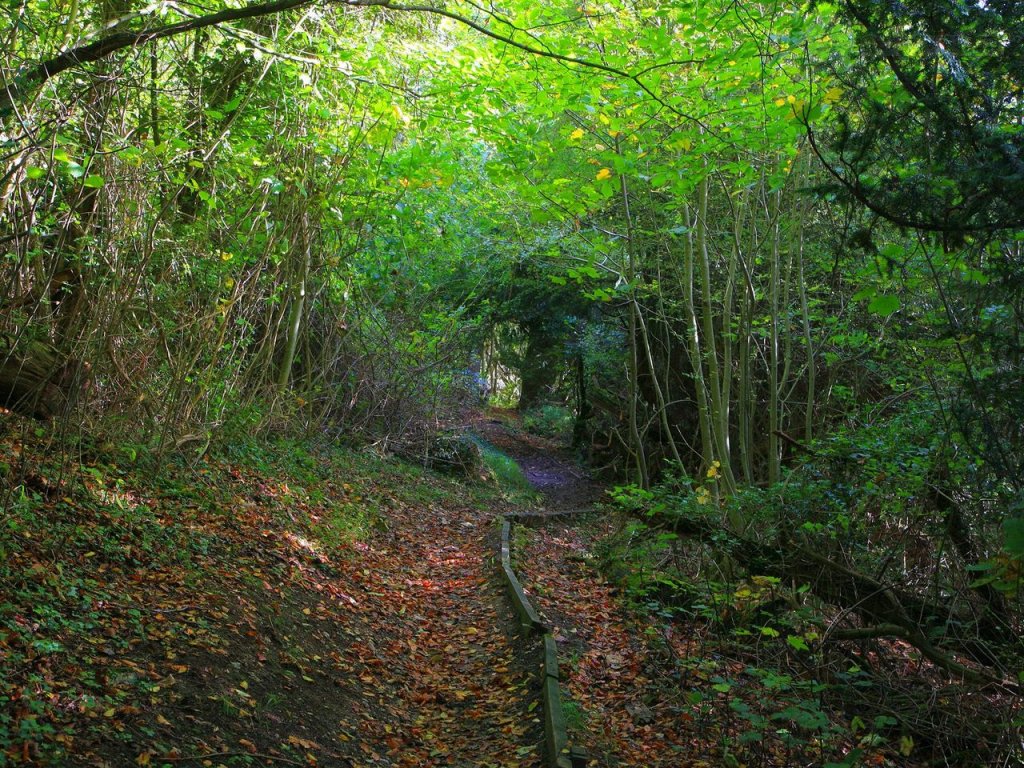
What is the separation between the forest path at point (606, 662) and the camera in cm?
515

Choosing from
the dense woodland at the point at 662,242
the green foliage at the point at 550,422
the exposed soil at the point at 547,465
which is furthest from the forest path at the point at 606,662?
the green foliage at the point at 550,422

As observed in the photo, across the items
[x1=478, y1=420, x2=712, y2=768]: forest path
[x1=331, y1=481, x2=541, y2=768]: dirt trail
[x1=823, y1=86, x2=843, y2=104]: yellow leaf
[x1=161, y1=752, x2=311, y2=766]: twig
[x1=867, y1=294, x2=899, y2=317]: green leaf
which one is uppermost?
[x1=823, y1=86, x2=843, y2=104]: yellow leaf

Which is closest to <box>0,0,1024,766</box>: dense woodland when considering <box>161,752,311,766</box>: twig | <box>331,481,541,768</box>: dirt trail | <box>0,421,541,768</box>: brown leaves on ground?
<box>0,421,541,768</box>: brown leaves on ground

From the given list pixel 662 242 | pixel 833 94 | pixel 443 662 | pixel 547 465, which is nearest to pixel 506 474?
pixel 547 465

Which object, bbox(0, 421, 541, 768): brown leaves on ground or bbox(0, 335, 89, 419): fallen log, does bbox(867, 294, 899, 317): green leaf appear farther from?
bbox(0, 335, 89, 419): fallen log

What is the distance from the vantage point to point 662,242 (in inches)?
466

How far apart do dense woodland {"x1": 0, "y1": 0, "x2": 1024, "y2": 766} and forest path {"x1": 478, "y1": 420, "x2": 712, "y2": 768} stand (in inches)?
15.4

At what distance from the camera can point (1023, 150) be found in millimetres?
3500

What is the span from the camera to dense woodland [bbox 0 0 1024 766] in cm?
412

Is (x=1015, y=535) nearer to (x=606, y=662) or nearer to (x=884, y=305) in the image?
(x=884, y=305)

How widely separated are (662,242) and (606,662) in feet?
23.1

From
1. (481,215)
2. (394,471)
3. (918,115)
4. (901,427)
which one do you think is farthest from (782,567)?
(481,215)

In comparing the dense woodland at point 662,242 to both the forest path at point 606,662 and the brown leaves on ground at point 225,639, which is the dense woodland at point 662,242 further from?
the forest path at point 606,662

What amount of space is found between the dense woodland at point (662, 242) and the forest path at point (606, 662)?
0.39 meters
